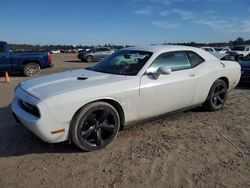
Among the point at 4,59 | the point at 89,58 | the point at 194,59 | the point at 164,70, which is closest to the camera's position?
the point at 164,70

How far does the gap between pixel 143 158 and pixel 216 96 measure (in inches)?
113

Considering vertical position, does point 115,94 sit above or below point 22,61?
above

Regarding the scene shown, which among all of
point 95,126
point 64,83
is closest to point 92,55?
point 64,83

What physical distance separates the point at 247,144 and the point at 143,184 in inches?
81.1

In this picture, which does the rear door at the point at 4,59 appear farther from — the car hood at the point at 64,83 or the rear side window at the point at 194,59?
the rear side window at the point at 194,59

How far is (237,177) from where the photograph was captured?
3264 mm

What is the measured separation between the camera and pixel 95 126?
3.96 meters

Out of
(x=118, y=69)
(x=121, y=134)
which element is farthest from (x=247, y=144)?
(x=118, y=69)

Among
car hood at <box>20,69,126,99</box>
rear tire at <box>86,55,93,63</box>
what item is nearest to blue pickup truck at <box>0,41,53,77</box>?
car hood at <box>20,69,126,99</box>

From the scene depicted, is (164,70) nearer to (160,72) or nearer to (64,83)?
(160,72)

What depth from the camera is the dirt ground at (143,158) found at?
3.20 metres

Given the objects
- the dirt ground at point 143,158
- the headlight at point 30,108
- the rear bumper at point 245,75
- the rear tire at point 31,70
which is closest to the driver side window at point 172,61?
the dirt ground at point 143,158

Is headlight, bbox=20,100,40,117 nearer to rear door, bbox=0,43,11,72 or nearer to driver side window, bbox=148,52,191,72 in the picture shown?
driver side window, bbox=148,52,191,72

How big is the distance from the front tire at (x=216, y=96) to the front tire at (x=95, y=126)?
2.48m
